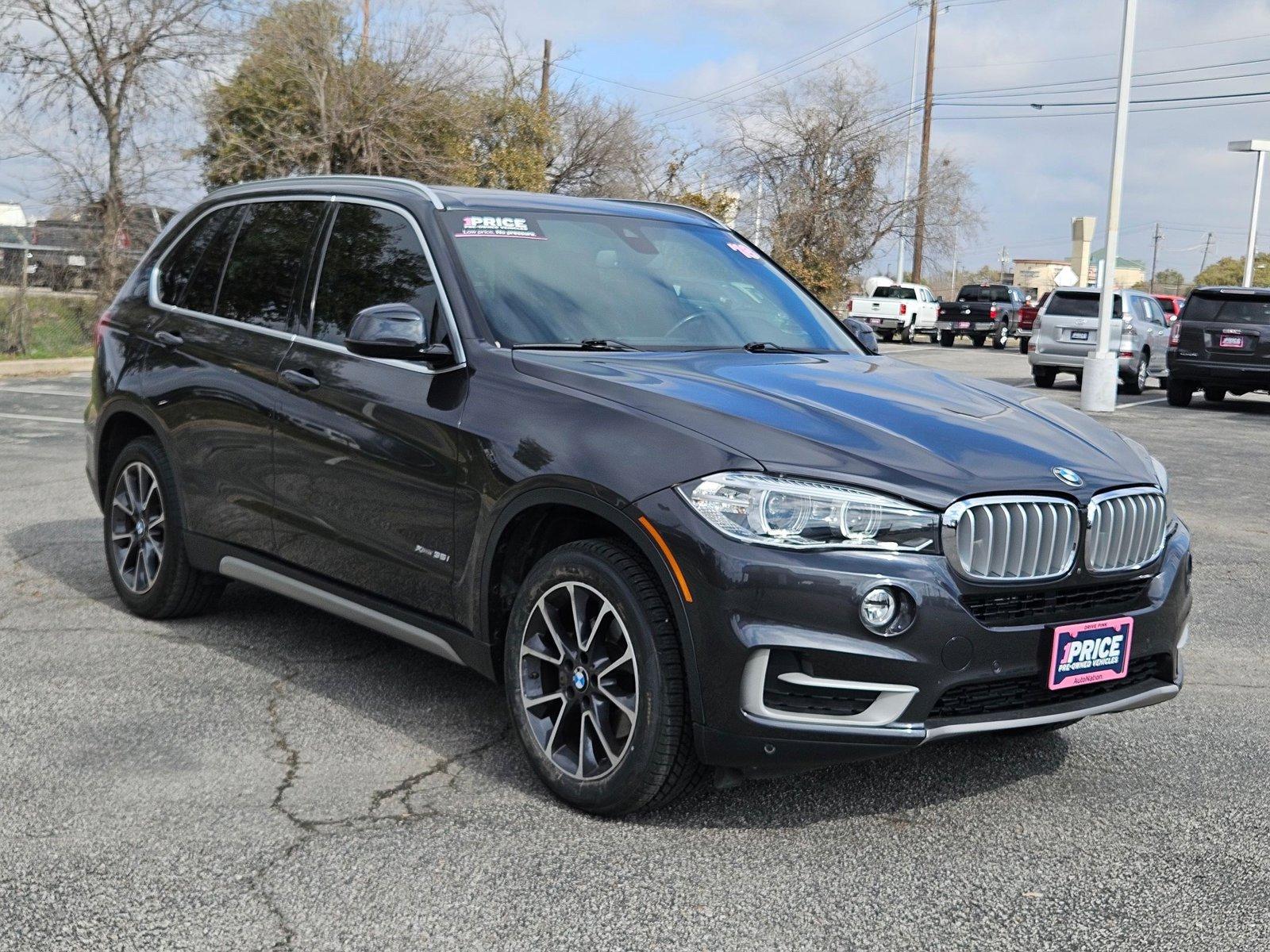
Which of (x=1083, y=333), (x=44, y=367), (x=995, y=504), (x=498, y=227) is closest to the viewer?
(x=995, y=504)

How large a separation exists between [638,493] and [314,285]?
2.08 metres

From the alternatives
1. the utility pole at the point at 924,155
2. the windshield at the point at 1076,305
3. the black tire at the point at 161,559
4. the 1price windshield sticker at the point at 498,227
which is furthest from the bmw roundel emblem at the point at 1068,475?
the utility pole at the point at 924,155

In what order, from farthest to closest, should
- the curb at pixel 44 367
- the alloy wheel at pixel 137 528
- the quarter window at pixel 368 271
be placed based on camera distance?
the curb at pixel 44 367 < the alloy wheel at pixel 137 528 < the quarter window at pixel 368 271

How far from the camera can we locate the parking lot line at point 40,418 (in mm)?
13781

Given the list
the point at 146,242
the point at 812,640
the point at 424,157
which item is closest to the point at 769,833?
the point at 812,640

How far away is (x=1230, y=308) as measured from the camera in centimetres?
2022

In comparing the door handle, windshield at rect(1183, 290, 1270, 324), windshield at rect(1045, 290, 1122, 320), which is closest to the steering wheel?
the door handle

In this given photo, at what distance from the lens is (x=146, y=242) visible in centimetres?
2314

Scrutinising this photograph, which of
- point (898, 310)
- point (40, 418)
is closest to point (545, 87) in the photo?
point (898, 310)

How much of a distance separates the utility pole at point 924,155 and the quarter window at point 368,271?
1978 inches

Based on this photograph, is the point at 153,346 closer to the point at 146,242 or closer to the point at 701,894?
the point at 701,894

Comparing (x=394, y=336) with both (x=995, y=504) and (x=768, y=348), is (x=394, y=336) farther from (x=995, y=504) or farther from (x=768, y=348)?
(x=995, y=504)

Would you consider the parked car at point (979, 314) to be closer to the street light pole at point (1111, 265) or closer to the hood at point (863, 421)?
the street light pole at point (1111, 265)

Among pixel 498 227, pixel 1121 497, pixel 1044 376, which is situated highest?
pixel 498 227
